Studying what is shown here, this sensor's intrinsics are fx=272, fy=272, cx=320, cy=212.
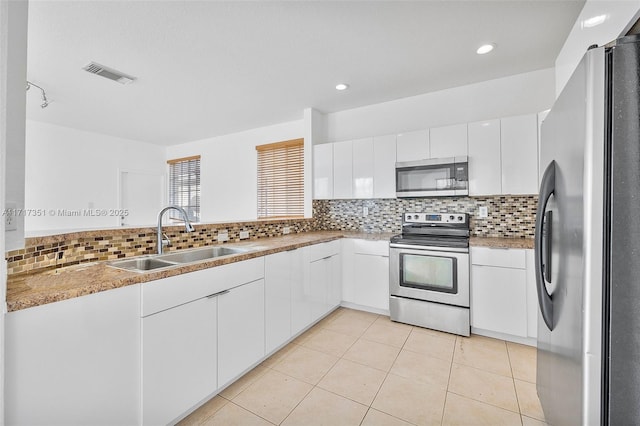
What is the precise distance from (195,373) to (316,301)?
1366mm

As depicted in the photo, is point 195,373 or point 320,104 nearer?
point 195,373

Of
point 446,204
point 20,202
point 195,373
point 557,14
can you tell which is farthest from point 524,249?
point 20,202

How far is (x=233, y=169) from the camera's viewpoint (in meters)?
4.86

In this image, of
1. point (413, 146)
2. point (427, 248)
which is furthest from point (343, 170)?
point (427, 248)

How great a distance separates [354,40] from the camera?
220cm

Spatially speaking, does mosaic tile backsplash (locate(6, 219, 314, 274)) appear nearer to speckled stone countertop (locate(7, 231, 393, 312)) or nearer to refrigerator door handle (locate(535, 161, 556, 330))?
speckled stone countertop (locate(7, 231, 393, 312))

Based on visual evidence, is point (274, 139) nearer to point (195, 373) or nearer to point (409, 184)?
point (409, 184)

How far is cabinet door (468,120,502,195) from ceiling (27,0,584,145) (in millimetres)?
611

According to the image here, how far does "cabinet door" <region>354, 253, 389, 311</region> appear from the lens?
2.95 m

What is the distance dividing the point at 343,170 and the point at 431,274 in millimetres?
1620

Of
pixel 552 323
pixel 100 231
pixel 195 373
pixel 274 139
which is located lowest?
pixel 195 373

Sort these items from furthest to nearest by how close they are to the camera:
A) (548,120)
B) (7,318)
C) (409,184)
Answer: (409,184) → (548,120) → (7,318)

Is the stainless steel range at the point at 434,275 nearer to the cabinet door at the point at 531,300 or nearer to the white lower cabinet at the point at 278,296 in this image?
the cabinet door at the point at 531,300

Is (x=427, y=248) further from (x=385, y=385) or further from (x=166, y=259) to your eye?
(x=166, y=259)
